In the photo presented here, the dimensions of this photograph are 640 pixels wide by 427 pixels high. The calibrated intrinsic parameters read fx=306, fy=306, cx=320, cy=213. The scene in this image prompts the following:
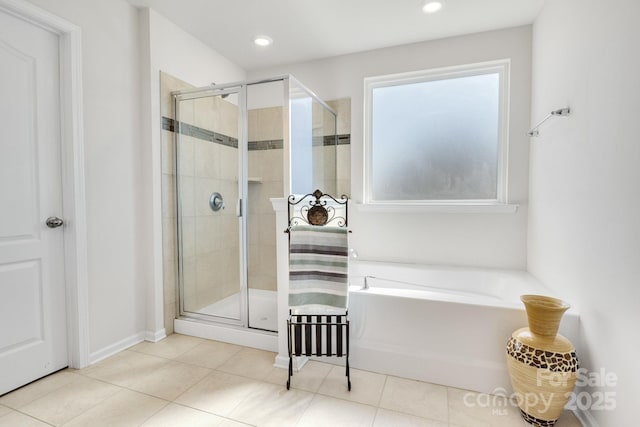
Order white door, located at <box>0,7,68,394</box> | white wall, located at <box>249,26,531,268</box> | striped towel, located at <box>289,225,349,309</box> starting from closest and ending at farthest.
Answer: white door, located at <box>0,7,68,394</box>
striped towel, located at <box>289,225,349,309</box>
white wall, located at <box>249,26,531,268</box>

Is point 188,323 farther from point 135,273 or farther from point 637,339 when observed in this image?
point 637,339

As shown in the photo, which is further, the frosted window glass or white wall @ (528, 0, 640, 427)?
the frosted window glass

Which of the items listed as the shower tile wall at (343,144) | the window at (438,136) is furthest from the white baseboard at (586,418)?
the shower tile wall at (343,144)

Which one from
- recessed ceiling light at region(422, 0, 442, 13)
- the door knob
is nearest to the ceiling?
recessed ceiling light at region(422, 0, 442, 13)

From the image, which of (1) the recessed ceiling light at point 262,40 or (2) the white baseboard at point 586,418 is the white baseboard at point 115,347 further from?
(2) the white baseboard at point 586,418

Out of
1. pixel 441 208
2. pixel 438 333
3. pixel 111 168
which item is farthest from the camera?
pixel 441 208

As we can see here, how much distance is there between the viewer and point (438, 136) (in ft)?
9.16

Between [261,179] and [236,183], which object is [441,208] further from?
[236,183]

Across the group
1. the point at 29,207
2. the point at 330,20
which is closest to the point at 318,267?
the point at 29,207

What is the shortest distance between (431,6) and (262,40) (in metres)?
1.40

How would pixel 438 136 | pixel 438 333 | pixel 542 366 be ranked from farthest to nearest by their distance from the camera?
pixel 438 136 < pixel 438 333 < pixel 542 366

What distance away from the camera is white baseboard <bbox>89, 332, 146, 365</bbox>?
79.5 inches

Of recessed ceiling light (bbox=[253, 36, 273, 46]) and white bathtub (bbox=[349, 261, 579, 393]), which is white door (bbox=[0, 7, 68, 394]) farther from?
white bathtub (bbox=[349, 261, 579, 393])

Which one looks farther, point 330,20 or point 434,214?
point 434,214
